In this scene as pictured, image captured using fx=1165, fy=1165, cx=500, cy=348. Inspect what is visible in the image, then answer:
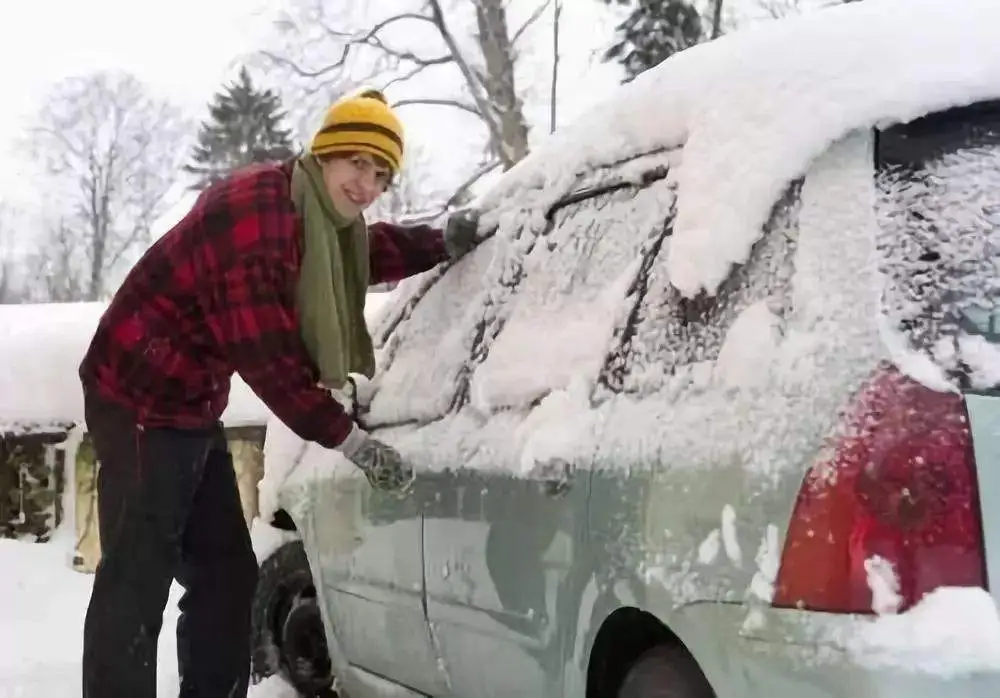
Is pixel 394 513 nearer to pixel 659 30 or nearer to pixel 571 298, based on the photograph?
pixel 571 298

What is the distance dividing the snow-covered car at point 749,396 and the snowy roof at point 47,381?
22.6 ft

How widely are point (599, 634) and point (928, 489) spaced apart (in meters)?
0.82

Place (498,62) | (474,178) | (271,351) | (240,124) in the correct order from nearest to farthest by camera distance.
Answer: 1. (271,351)
2. (498,62)
3. (474,178)
4. (240,124)

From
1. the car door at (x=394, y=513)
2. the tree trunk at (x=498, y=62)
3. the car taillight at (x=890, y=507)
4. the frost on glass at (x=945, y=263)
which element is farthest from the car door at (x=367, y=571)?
the tree trunk at (x=498, y=62)

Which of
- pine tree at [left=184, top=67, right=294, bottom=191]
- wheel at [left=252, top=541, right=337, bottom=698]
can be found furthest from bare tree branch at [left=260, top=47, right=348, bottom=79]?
wheel at [left=252, top=541, right=337, bottom=698]

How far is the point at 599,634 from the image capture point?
238 centimetres

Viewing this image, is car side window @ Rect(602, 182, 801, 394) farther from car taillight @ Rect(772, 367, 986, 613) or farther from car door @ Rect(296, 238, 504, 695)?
car door @ Rect(296, 238, 504, 695)

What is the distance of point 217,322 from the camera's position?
125 inches

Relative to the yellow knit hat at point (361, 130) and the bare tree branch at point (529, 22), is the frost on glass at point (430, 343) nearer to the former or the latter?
the yellow knit hat at point (361, 130)

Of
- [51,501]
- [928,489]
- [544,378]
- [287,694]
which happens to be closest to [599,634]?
[544,378]

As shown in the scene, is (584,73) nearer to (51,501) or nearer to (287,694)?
(51,501)

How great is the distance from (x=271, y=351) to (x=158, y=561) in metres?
0.72

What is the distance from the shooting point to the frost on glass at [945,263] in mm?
1894

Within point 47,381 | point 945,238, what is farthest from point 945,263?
point 47,381
